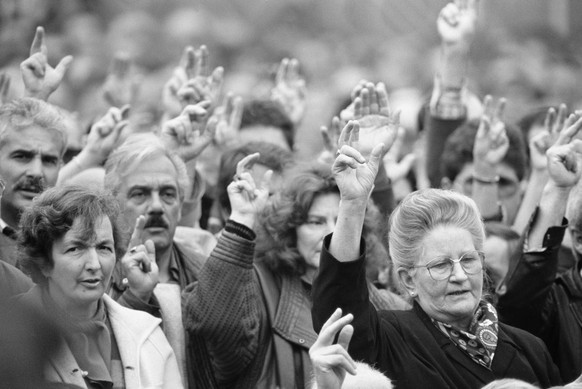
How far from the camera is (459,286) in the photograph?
3859mm

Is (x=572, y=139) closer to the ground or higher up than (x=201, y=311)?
higher up

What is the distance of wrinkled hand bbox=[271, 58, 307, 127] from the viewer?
7.39 m

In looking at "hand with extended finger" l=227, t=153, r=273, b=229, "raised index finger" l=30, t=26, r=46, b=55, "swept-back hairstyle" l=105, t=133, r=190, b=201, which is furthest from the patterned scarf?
"raised index finger" l=30, t=26, r=46, b=55

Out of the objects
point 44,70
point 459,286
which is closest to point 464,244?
point 459,286

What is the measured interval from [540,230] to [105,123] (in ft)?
6.65

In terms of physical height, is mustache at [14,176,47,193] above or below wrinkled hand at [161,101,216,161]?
below

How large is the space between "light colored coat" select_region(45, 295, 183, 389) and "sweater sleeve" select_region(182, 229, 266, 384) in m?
0.21

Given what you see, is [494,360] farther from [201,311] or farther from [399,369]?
[201,311]

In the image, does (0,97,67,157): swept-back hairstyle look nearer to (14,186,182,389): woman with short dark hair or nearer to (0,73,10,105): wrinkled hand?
(0,73,10,105): wrinkled hand

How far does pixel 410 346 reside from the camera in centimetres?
383

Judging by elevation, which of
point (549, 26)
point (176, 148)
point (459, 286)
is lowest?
point (459, 286)

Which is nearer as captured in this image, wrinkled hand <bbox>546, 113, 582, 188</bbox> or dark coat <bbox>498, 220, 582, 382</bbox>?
dark coat <bbox>498, 220, 582, 382</bbox>

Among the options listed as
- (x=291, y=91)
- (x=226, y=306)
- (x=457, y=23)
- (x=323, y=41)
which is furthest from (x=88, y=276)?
(x=323, y=41)

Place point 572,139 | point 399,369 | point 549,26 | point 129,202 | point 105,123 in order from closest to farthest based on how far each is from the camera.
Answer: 1. point 399,369
2. point 572,139
3. point 129,202
4. point 105,123
5. point 549,26
